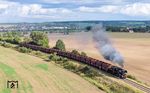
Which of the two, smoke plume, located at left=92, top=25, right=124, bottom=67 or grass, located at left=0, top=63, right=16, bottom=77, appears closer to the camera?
grass, located at left=0, top=63, right=16, bottom=77

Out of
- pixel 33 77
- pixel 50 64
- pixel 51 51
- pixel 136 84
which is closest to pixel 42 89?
pixel 33 77

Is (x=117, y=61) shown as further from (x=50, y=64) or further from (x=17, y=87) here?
(x=17, y=87)

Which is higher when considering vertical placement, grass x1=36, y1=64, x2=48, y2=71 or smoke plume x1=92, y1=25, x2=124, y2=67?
smoke plume x1=92, y1=25, x2=124, y2=67

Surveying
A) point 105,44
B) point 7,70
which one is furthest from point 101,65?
point 7,70

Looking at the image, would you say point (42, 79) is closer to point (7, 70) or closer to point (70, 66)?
point (7, 70)

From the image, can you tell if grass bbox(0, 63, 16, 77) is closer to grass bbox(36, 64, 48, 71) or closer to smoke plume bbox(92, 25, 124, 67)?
grass bbox(36, 64, 48, 71)

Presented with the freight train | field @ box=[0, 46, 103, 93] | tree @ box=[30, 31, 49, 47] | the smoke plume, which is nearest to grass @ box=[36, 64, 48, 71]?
field @ box=[0, 46, 103, 93]

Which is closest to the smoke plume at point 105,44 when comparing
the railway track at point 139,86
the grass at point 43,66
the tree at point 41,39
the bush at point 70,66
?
the bush at point 70,66

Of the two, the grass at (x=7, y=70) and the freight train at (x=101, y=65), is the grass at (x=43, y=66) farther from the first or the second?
the freight train at (x=101, y=65)
